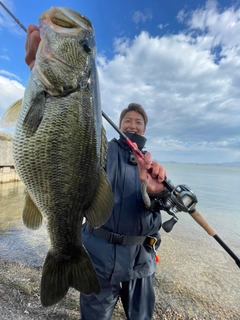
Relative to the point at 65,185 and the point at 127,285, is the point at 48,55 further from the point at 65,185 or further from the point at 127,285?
the point at 127,285

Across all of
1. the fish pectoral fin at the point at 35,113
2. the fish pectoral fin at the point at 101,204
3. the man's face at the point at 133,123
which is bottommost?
the fish pectoral fin at the point at 101,204

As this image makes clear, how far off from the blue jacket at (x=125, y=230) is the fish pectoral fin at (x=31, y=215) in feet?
3.62

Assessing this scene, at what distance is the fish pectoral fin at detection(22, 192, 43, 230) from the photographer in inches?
68.5

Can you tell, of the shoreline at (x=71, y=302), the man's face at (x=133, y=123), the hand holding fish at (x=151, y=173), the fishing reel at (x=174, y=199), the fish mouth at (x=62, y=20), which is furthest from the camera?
the man's face at (x=133, y=123)

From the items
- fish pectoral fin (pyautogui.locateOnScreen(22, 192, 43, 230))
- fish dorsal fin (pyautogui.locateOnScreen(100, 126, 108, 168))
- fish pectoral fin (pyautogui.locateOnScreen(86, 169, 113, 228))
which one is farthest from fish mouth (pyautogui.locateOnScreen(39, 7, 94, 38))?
fish pectoral fin (pyautogui.locateOnScreen(22, 192, 43, 230))

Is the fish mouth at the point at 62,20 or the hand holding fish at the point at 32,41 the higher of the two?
the fish mouth at the point at 62,20

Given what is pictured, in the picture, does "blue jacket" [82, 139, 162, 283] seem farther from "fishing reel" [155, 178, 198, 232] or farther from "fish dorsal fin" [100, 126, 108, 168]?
"fish dorsal fin" [100, 126, 108, 168]

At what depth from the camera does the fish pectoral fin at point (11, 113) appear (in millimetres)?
1749

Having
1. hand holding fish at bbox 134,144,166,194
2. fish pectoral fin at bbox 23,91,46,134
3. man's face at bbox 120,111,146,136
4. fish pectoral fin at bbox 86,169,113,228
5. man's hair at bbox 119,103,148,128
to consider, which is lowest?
fish pectoral fin at bbox 86,169,113,228

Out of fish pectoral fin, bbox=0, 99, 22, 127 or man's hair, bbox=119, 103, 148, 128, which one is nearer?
fish pectoral fin, bbox=0, 99, 22, 127

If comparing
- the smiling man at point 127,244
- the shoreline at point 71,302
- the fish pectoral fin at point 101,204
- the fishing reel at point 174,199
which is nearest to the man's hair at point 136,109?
the smiling man at point 127,244

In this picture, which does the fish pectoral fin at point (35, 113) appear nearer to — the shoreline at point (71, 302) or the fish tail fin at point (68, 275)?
the fish tail fin at point (68, 275)

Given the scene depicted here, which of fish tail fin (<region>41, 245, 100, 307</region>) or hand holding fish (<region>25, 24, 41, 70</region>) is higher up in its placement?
hand holding fish (<region>25, 24, 41, 70</region>)

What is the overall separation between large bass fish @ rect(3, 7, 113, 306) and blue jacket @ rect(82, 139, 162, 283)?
0.83 metres
